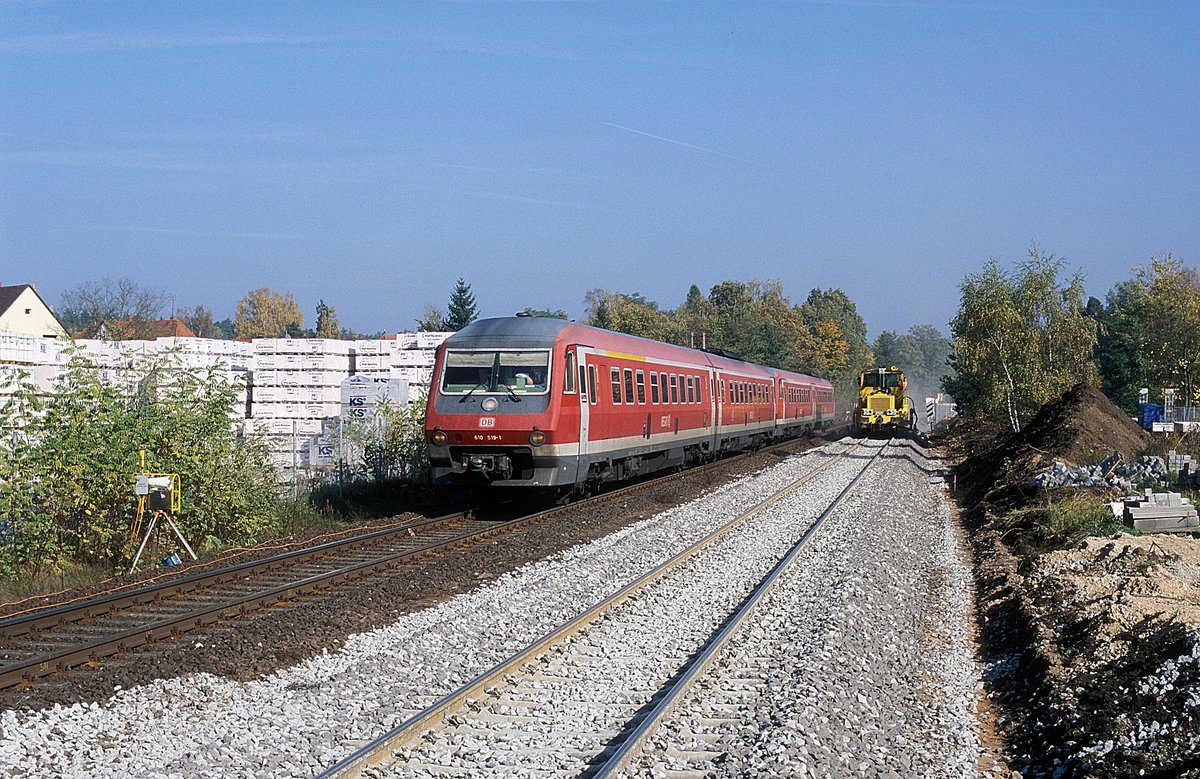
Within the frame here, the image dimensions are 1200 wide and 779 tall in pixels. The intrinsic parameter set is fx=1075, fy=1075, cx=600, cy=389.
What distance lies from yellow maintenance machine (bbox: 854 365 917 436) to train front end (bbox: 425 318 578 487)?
33462 mm

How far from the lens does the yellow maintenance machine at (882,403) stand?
48.3 m

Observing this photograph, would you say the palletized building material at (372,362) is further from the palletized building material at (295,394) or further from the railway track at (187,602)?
the railway track at (187,602)

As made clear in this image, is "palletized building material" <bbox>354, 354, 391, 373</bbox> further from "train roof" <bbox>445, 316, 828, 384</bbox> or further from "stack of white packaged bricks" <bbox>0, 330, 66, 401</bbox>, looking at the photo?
"train roof" <bbox>445, 316, 828, 384</bbox>

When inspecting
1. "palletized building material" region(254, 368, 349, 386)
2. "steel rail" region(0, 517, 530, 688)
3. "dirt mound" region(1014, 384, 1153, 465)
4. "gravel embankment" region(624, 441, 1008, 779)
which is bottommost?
"gravel embankment" region(624, 441, 1008, 779)

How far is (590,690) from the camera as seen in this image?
7.90 m

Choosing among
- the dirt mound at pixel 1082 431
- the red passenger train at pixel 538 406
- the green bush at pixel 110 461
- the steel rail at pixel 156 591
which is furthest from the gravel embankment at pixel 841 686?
the dirt mound at pixel 1082 431

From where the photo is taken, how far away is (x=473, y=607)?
35.0 feet

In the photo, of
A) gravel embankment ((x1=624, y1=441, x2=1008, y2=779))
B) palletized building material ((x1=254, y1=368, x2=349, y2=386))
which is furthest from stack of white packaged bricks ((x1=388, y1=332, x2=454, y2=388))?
gravel embankment ((x1=624, y1=441, x2=1008, y2=779))

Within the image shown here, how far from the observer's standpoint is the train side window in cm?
1683

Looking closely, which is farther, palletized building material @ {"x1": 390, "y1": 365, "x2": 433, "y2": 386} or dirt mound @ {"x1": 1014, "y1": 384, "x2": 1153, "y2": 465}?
palletized building material @ {"x1": 390, "y1": 365, "x2": 433, "y2": 386}

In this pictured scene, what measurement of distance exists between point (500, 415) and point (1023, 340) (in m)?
22.7

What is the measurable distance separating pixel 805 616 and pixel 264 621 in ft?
16.6

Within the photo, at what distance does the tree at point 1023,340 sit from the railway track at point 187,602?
77.3 ft

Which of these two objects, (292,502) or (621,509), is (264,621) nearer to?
(292,502)
